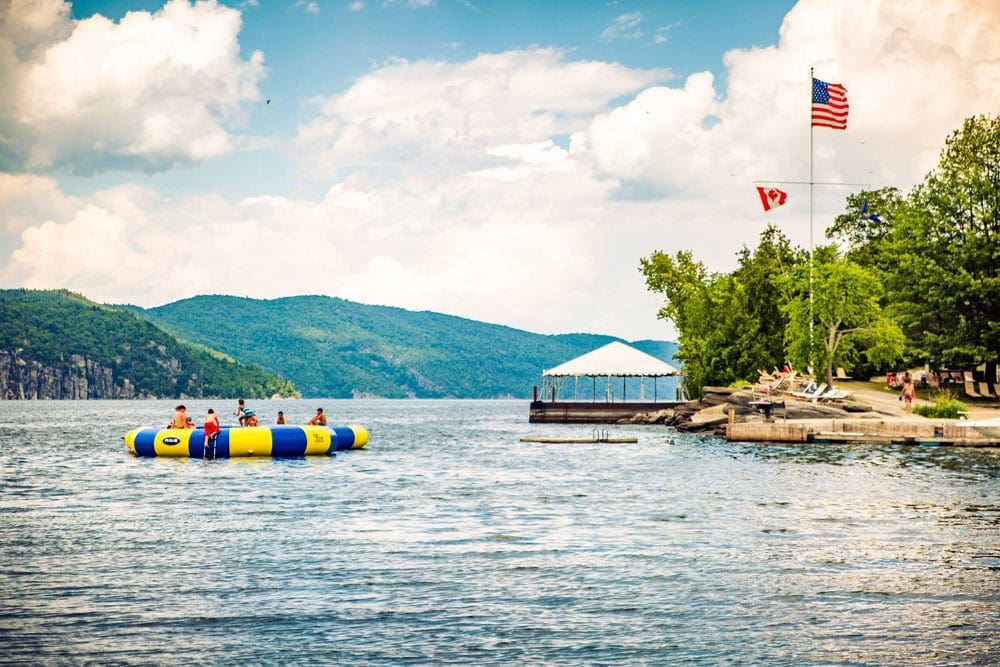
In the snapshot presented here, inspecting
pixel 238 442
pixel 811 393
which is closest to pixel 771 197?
pixel 811 393

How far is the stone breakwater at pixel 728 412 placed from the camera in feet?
200

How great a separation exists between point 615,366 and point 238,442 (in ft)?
142

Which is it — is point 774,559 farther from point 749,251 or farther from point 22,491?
point 749,251

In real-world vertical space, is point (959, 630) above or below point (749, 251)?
below

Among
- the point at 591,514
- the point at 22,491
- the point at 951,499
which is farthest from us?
the point at 22,491

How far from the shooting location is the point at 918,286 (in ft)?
234

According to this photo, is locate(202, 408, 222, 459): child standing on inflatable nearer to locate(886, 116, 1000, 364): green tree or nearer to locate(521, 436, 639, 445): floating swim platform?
locate(521, 436, 639, 445): floating swim platform

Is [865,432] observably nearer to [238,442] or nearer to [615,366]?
[238,442]

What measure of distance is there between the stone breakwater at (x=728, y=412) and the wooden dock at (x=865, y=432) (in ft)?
6.03

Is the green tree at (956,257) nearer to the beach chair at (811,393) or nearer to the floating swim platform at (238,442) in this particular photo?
the beach chair at (811,393)

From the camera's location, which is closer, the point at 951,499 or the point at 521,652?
the point at 521,652

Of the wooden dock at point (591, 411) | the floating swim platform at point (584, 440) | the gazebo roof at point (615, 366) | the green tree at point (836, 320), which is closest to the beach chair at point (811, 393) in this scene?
the green tree at point (836, 320)

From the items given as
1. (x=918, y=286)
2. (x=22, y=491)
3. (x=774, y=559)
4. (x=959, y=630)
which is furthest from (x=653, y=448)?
(x=959, y=630)

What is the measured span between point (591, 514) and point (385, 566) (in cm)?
937
